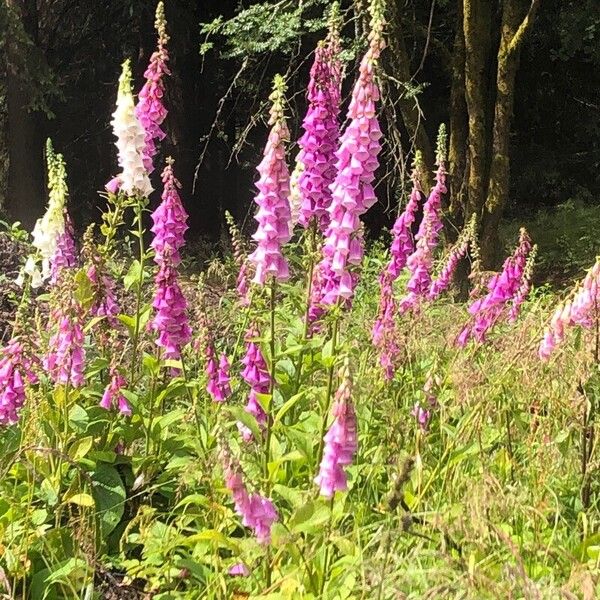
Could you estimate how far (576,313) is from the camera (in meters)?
3.14

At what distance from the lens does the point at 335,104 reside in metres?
3.14

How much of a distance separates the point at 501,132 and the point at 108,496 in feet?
22.1

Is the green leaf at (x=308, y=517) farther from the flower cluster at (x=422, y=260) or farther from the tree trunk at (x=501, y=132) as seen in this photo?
the tree trunk at (x=501, y=132)

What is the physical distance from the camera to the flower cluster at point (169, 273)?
327 cm

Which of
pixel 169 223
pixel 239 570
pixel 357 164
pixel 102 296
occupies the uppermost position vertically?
pixel 357 164

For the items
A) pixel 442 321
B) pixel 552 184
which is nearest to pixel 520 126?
pixel 552 184

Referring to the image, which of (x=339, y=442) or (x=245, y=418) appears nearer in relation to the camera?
(x=339, y=442)

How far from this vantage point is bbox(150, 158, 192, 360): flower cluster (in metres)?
3.27

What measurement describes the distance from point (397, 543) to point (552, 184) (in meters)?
13.5

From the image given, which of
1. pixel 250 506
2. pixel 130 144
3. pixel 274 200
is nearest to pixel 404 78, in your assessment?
pixel 130 144

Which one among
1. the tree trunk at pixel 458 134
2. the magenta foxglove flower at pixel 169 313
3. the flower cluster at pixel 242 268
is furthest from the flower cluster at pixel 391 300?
the tree trunk at pixel 458 134

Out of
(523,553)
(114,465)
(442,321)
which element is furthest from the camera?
(442,321)

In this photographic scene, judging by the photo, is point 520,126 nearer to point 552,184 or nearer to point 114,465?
point 552,184

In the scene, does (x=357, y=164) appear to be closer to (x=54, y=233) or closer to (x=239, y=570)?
(x=239, y=570)
